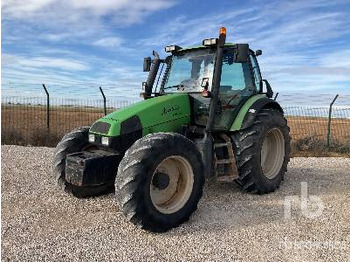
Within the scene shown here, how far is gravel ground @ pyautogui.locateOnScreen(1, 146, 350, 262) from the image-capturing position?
14.0 feet

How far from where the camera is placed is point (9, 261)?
4.05 m

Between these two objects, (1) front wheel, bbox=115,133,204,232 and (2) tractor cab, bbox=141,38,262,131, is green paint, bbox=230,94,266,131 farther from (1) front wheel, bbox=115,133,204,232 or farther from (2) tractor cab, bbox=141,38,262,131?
(1) front wheel, bbox=115,133,204,232

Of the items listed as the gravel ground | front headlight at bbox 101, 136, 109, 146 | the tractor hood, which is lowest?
the gravel ground

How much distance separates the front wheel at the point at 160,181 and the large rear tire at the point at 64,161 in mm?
1367

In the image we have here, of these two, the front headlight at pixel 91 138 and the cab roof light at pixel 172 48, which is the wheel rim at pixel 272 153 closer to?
the cab roof light at pixel 172 48

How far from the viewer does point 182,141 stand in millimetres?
5043

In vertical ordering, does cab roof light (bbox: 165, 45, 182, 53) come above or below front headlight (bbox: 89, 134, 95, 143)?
above

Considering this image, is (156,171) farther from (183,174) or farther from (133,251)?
(133,251)

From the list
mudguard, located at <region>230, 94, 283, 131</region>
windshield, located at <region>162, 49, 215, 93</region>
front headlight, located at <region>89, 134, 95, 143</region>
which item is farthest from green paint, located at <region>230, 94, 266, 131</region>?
front headlight, located at <region>89, 134, 95, 143</region>

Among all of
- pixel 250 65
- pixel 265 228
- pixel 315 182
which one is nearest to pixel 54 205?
pixel 265 228

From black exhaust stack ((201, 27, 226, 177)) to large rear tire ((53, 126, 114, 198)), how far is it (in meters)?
1.61

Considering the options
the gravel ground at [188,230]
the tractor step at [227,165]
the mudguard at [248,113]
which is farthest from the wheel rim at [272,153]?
the tractor step at [227,165]

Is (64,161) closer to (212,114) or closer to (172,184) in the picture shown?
(172,184)

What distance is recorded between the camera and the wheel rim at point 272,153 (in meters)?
7.18
